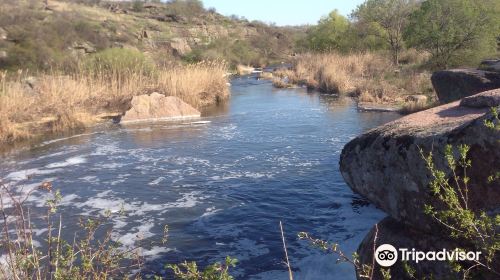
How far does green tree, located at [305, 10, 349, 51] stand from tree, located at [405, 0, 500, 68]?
13.1 meters

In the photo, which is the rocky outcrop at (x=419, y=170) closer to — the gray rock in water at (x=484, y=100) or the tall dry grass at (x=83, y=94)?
the gray rock in water at (x=484, y=100)

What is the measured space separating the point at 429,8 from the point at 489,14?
2.30 metres

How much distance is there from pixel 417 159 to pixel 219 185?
4.38 m

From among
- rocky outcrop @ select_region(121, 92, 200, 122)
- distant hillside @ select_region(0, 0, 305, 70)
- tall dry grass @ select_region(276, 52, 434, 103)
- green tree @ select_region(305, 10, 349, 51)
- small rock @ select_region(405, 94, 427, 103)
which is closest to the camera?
small rock @ select_region(405, 94, 427, 103)

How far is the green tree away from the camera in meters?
33.6

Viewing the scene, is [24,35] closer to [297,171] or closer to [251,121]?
[251,121]

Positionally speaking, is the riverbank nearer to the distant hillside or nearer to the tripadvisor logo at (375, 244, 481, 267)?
the distant hillside

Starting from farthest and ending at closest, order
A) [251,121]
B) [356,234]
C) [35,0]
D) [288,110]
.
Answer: [35,0] → [288,110] → [251,121] → [356,234]

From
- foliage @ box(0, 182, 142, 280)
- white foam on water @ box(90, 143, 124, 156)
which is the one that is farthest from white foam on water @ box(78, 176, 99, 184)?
foliage @ box(0, 182, 142, 280)

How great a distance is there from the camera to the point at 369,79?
19297 millimetres

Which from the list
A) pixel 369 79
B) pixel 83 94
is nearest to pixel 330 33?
pixel 369 79

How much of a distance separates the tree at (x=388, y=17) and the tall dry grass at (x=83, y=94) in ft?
45.0

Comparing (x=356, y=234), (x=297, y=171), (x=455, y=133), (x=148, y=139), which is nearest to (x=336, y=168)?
(x=297, y=171)

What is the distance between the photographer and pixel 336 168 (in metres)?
8.24
